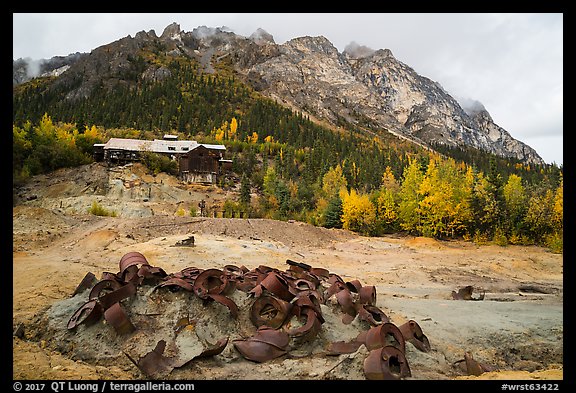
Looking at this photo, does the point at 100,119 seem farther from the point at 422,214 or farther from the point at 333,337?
the point at 333,337

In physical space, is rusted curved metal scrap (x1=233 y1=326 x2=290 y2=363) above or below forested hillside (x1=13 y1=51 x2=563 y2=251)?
below

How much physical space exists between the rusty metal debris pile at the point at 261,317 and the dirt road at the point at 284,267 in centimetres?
12

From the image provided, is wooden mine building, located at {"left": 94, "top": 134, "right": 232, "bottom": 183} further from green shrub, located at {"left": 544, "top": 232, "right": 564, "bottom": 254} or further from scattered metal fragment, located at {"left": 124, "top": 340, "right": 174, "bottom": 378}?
scattered metal fragment, located at {"left": 124, "top": 340, "right": 174, "bottom": 378}

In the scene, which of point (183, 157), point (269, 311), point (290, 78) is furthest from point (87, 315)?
point (290, 78)

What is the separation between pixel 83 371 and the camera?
317 centimetres

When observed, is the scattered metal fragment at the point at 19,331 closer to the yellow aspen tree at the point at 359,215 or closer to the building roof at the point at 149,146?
the yellow aspen tree at the point at 359,215

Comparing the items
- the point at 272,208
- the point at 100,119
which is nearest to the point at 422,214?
the point at 272,208

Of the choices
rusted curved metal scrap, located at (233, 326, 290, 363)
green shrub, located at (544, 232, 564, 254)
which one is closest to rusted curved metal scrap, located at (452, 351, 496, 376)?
rusted curved metal scrap, located at (233, 326, 290, 363)

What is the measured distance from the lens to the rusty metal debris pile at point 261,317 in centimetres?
342

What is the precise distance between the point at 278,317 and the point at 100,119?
7454cm

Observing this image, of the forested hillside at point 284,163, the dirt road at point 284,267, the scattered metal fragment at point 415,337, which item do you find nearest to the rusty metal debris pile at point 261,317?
the scattered metal fragment at point 415,337

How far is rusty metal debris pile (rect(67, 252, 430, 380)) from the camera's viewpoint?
3.42m

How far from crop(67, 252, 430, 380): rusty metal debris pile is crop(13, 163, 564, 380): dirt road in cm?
12

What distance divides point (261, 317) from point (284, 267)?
686 cm
